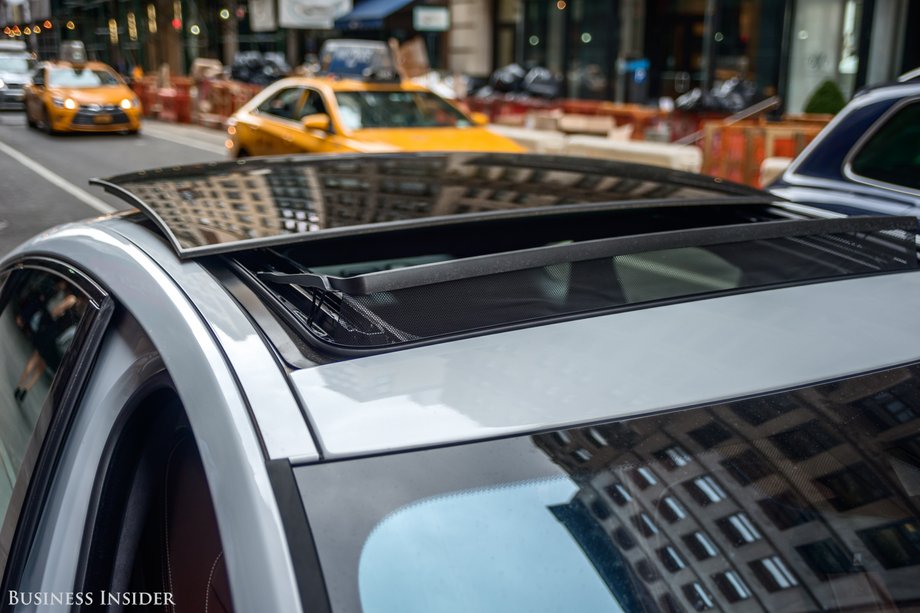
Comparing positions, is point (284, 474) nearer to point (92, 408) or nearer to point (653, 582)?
point (653, 582)

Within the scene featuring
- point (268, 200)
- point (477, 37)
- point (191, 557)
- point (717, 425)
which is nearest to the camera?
point (717, 425)

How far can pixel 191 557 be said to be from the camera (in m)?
1.50

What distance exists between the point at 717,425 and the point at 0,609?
1.18 meters

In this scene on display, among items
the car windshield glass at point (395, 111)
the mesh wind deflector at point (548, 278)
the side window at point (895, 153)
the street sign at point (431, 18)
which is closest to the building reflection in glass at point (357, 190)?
the mesh wind deflector at point (548, 278)

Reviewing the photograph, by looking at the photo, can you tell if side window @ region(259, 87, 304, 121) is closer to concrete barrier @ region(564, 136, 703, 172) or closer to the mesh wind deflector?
concrete barrier @ region(564, 136, 703, 172)

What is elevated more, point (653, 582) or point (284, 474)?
point (284, 474)

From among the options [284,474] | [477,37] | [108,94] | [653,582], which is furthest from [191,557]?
[477,37]

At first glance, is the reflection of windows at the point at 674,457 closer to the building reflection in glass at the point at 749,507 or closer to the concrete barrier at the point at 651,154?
the building reflection in glass at the point at 749,507

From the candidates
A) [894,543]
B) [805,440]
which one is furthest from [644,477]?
[894,543]

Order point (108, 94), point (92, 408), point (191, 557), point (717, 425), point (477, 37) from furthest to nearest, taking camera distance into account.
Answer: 1. point (477, 37)
2. point (108, 94)
3. point (92, 408)
4. point (191, 557)
5. point (717, 425)

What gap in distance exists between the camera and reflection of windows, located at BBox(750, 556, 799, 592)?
3.93ft

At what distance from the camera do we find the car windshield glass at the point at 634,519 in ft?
3.70

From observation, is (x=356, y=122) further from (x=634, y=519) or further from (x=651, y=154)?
(x=634, y=519)

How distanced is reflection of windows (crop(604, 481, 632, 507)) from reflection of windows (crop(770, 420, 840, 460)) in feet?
0.75
